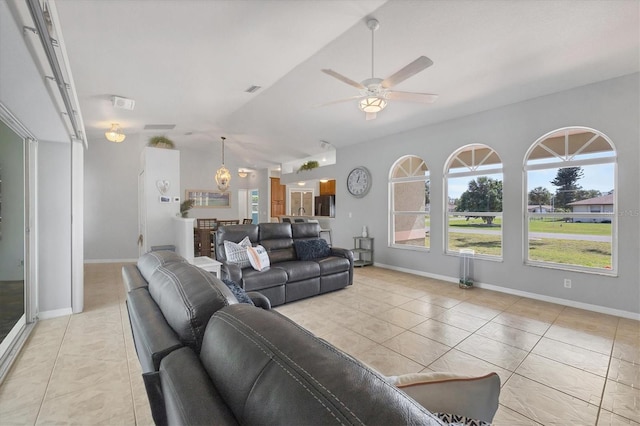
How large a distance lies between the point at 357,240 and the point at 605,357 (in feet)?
14.5

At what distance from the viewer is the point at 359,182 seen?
6625 millimetres

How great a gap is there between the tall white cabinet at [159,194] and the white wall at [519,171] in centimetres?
396

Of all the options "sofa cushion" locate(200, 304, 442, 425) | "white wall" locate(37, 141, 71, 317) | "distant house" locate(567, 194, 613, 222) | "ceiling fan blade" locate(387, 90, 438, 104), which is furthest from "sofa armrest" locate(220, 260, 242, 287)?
"distant house" locate(567, 194, 613, 222)

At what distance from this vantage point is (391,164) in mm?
5934

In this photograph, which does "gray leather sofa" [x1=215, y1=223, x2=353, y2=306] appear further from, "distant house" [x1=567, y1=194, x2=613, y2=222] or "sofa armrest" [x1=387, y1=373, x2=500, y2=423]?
"distant house" [x1=567, y1=194, x2=613, y2=222]

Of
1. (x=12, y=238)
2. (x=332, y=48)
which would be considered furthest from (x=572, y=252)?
(x=12, y=238)

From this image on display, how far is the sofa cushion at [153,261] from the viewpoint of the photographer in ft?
5.04

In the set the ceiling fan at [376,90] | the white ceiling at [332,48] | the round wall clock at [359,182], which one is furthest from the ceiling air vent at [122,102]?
the round wall clock at [359,182]

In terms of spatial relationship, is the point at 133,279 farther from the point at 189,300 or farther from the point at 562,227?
the point at 562,227

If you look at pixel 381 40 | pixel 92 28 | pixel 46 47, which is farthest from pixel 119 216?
pixel 381 40

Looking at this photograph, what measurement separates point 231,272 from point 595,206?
4.62 metres

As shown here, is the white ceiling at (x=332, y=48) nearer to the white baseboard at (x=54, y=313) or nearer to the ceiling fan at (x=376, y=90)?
the ceiling fan at (x=376, y=90)

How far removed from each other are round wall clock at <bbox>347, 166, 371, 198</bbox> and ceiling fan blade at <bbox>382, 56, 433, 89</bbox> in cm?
366

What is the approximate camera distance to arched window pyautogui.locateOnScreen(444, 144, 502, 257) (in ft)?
15.0
